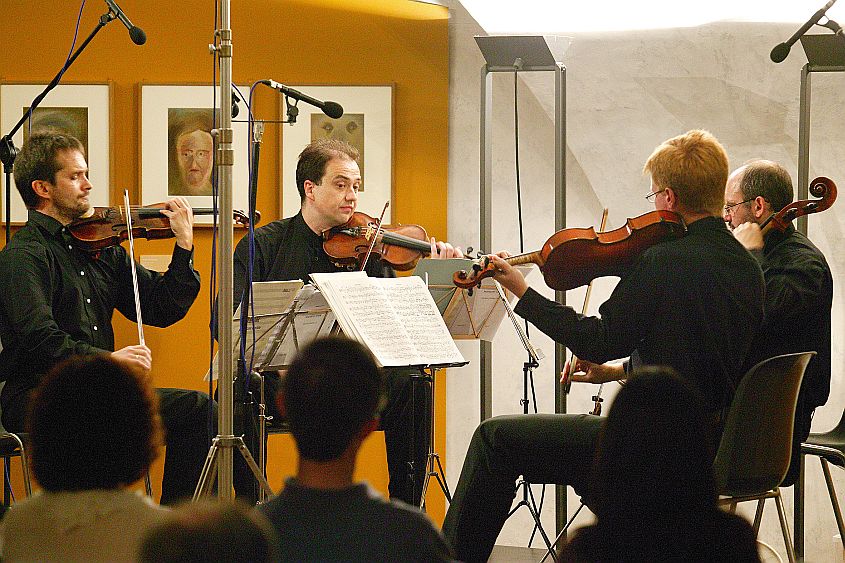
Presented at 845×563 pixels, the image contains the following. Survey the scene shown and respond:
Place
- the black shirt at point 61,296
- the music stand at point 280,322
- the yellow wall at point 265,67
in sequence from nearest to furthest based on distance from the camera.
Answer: the music stand at point 280,322 → the black shirt at point 61,296 → the yellow wall at point 265,67

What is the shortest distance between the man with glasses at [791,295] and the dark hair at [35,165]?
2265 mm

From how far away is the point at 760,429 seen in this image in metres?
2.55

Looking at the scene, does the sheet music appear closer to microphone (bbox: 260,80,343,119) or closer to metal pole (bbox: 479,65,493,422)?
microphone (bbox: 260,80,343,119)

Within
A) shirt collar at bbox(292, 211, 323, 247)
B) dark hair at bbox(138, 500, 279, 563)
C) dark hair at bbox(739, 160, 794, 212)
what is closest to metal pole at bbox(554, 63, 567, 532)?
dark hair at bbox(739, 160, 794, 212)

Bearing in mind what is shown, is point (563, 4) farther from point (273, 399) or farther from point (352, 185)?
point (273, 399)

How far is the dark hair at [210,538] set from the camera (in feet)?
2.82

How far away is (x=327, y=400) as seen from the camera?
1.49m

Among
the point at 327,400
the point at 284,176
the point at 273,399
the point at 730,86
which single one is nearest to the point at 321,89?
the point at 284,176

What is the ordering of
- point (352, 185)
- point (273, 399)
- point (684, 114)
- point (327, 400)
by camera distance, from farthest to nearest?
point (684, 114)
point (352, 185)
point (273, 399)
point (327, 400)

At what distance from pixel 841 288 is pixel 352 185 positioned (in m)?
2.14

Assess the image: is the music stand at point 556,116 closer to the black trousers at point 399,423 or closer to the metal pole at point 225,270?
the black trousers at point 399,423

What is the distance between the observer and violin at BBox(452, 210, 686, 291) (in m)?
2.81

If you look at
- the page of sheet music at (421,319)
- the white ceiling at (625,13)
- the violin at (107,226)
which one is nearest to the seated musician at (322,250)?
the violin at (107,226)

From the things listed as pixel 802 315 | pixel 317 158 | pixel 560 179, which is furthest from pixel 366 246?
pixel 802 315
